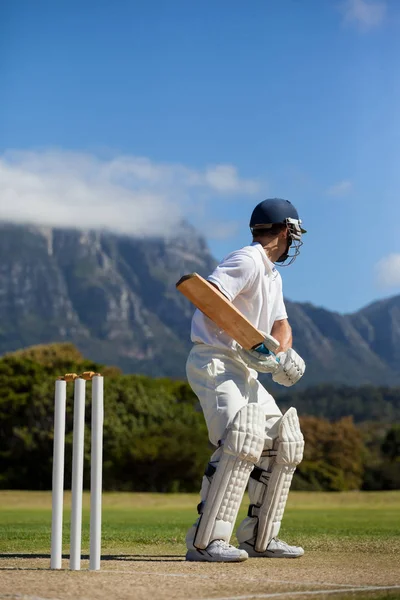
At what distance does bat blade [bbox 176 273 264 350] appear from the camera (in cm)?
699

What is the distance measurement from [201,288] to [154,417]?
4721 centimetres

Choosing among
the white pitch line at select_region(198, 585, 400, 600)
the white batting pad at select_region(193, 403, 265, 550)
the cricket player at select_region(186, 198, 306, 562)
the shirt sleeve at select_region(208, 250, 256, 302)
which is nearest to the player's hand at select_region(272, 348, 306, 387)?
the cricket player at select_region(186, 198, 306, 562)

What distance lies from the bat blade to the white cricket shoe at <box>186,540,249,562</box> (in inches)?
55.8

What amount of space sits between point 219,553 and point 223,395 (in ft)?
3.64

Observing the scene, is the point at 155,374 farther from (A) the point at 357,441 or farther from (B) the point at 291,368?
(B) the point at 291,368

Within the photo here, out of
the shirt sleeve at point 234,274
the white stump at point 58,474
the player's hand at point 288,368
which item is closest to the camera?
the white stump at point 58,474

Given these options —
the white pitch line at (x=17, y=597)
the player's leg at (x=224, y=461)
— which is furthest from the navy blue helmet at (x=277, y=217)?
the white pitch line at (x=17, y=597)

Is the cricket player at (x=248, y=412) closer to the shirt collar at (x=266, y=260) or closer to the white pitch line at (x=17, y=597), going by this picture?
the shirt collar at (x=266, y=260)

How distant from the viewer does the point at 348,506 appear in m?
30.7

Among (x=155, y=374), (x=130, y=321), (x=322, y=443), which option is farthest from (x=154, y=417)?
(x=130, y=321)

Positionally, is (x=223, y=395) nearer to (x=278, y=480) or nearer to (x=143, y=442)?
(x=278, y=480)

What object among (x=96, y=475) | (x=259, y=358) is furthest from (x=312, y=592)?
(x=259, y=358)

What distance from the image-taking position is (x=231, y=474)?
6.91 metres

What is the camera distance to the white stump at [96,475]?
5910 millimetres
